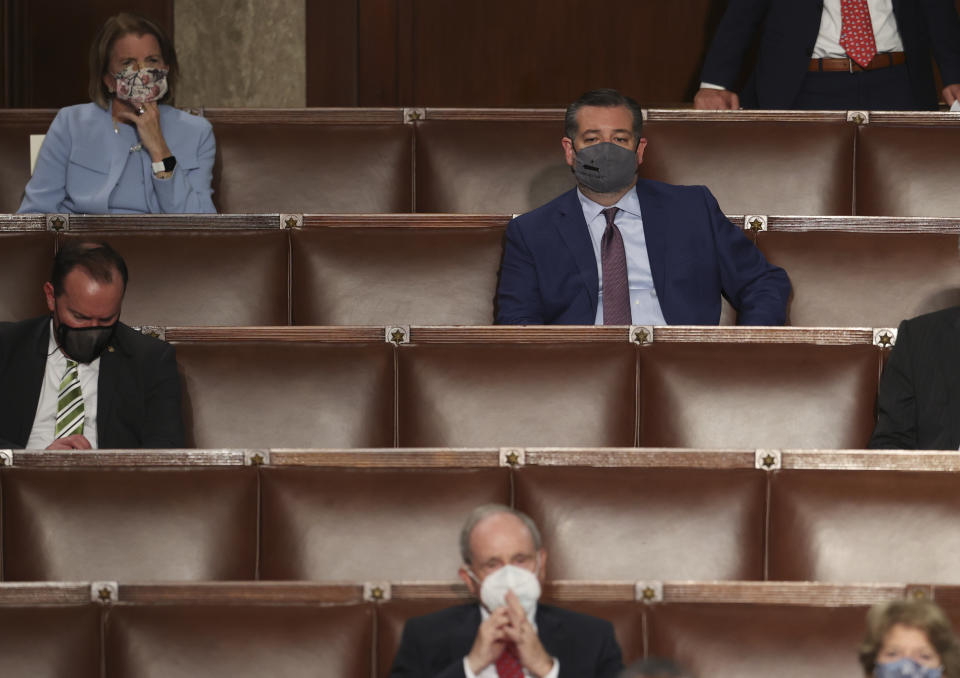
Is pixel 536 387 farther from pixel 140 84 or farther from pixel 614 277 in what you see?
pixel 140 84

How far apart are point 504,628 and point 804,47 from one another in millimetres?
955

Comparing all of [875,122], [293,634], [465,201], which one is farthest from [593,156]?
[293,634]

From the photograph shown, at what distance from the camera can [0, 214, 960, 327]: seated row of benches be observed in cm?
116

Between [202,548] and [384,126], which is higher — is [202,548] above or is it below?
below

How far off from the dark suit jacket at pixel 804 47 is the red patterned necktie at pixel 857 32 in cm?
3

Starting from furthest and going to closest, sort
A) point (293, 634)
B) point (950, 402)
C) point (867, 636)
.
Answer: point (950, 402), point (293, 634), point (867, 636)

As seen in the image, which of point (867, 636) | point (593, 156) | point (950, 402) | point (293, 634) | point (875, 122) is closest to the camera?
point (867, 636)

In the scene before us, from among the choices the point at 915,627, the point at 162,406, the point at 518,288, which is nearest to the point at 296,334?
the point at 162,406

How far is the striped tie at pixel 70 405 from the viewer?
1.01 metres

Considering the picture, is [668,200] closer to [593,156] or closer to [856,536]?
[593,156]

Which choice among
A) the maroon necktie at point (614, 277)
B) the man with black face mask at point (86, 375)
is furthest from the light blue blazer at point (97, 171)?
the maroon necktie at point (614, 277)

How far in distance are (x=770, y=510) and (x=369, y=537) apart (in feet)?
0.81

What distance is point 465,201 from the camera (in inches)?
52.8

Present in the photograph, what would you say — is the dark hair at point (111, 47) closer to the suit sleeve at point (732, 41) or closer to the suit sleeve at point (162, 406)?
the suit sleeve at point (162, 406)
